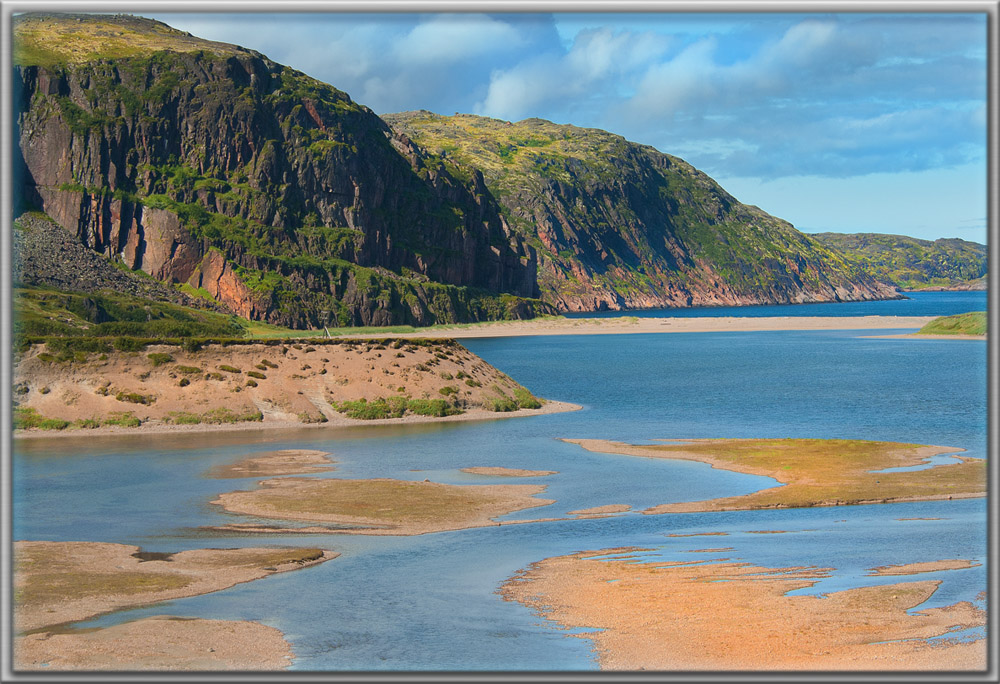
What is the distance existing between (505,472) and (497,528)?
13.1m

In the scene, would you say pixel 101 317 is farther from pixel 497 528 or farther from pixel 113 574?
pixel 113 574

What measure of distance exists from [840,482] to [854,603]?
21.3 meters

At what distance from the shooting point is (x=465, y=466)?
5234 centimetres

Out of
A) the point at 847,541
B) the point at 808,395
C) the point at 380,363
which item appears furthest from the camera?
the point at 808,395

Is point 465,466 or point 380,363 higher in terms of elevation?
point 380,363

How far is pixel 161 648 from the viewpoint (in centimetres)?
2184

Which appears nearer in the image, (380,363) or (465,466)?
(465,466)

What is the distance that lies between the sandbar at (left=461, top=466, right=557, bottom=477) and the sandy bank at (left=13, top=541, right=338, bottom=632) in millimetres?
17864

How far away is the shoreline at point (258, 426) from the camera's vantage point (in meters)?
64.3

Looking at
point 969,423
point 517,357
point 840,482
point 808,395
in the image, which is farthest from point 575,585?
point 517,357

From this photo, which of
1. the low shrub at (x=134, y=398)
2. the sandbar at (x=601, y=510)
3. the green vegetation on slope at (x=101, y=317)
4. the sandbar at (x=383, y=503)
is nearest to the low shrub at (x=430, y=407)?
the low shrub at (x=134, y=398)

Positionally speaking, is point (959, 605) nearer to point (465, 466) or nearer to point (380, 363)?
point (465, 466)

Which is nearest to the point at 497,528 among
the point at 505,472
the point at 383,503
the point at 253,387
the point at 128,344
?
the point at 383,503

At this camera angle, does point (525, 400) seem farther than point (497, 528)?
Yes
